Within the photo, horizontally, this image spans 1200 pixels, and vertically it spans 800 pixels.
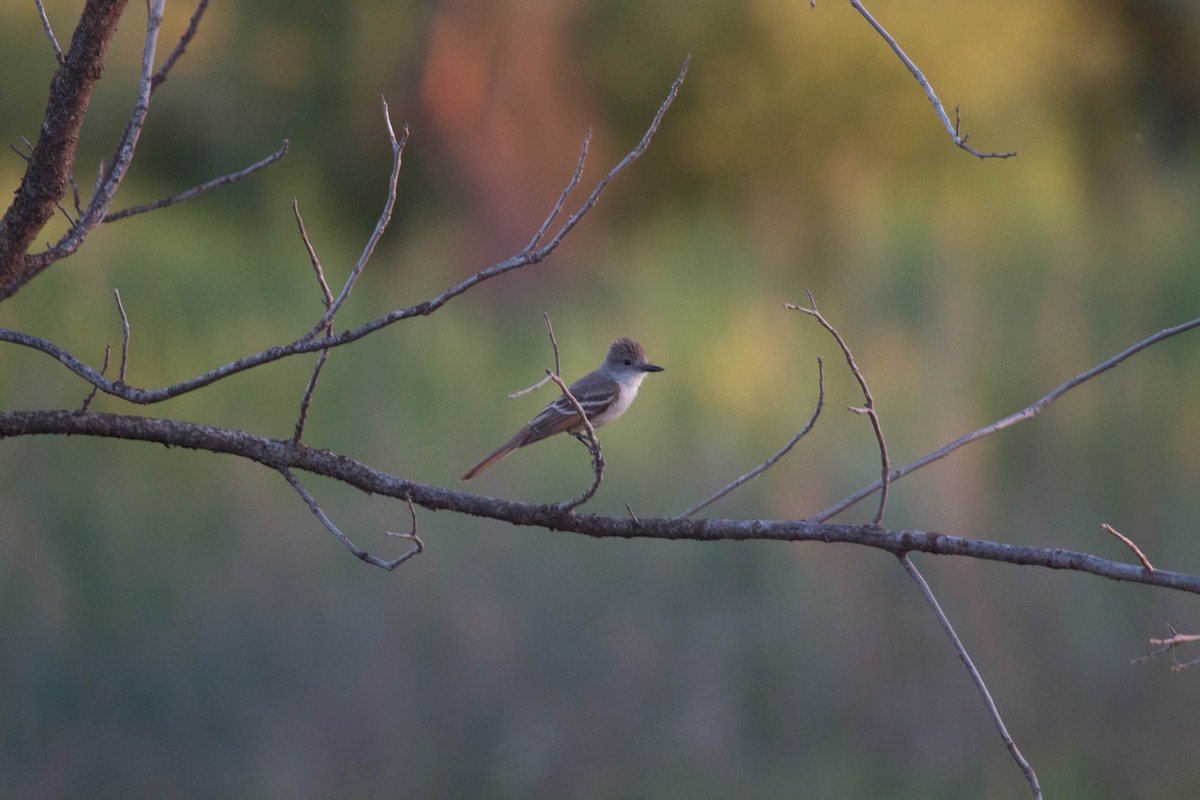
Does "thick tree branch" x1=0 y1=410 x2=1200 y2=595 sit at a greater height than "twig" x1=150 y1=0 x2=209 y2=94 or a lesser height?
lesser

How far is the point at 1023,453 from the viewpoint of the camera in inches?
365

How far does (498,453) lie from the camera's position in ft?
17.6

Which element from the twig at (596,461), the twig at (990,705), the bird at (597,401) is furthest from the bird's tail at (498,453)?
the twig at (990,705)

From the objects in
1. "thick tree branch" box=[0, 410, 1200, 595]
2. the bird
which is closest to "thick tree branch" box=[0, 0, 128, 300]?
"thick tree branch" box=[0, 410, 1200, 595]

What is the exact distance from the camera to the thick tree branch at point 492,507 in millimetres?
2662

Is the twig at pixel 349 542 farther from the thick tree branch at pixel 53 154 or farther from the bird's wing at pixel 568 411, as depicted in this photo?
the bird's wing at pixel 568 411

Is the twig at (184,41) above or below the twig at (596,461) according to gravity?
above

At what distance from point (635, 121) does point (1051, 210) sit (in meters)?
3.40

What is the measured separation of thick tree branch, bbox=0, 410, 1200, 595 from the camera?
8.73 ft

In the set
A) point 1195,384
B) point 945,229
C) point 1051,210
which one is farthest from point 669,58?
point 1195,384

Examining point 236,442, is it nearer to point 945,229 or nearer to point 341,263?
point 341,263

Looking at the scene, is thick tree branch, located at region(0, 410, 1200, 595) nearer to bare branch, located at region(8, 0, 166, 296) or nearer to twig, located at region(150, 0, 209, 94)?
bare branch, located at region(8, 0, 166, 296)

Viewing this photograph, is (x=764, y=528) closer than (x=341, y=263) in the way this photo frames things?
Yes

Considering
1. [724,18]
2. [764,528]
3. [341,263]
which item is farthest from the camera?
[724,18]
